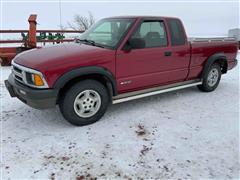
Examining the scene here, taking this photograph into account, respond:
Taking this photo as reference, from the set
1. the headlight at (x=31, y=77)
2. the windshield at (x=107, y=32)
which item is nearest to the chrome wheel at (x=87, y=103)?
the headlight at (x=31, y=77)

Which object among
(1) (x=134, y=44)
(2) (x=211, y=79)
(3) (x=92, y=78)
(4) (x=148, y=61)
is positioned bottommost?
(2) (x=211, y=79)

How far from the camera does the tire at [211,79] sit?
5.38 meters

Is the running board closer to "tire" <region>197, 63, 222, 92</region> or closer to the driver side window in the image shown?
"tire" <region>197, 63, 222, 92</region>

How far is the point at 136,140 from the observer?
3.30m

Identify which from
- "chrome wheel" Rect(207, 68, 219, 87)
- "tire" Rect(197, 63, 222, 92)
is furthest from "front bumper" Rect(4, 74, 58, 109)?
"chrome wheel" Rect(207, 68, 219, 87)

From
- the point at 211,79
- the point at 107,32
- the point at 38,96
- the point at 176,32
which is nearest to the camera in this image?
the point at 38,96

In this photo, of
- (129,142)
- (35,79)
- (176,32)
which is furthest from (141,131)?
(176,32)

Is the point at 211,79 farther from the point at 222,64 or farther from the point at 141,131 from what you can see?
the point at 141,131

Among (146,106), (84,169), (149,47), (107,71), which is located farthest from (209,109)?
(84,169)

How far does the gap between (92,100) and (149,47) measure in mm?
1450

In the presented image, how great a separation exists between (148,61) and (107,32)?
0.95 metres

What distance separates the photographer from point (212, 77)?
5.55 metres

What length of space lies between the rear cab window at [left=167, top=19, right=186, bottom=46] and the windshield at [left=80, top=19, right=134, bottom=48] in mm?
938

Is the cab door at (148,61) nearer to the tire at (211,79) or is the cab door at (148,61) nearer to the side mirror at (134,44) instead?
the side mirror at (134,44)
